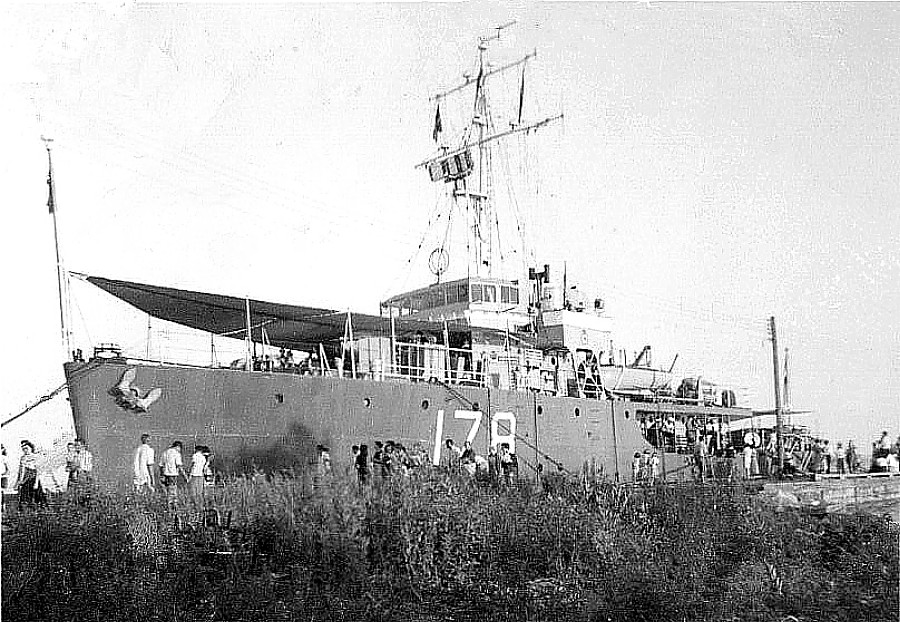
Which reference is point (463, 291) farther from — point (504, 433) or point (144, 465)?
point (144, 465)

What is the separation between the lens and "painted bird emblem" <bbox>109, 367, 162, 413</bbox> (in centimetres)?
1500

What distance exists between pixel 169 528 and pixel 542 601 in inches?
180

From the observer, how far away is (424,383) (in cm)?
1861

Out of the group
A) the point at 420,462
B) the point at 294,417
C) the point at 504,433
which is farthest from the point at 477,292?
the point at 420,462

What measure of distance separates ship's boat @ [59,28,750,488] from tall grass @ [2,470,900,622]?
274 centimetres

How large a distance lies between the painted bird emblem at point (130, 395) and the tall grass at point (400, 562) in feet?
8.88

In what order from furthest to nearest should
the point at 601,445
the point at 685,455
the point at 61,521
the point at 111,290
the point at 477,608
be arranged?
1. the point at 685,455
2. the point at 601,445
3. the point at 111,290
4. the point at 61,521
5. the point at 477,608

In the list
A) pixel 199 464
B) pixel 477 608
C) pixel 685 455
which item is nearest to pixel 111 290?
pixel 199 464

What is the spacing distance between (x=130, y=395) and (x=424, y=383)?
5.92m

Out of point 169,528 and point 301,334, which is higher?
point 301,334

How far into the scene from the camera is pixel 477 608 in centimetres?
1000

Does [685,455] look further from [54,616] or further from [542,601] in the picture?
[54,616]

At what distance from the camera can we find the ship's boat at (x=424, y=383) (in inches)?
607

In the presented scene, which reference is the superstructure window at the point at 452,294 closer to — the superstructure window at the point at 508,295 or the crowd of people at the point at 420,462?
the superstructure window at the point at 508,295
